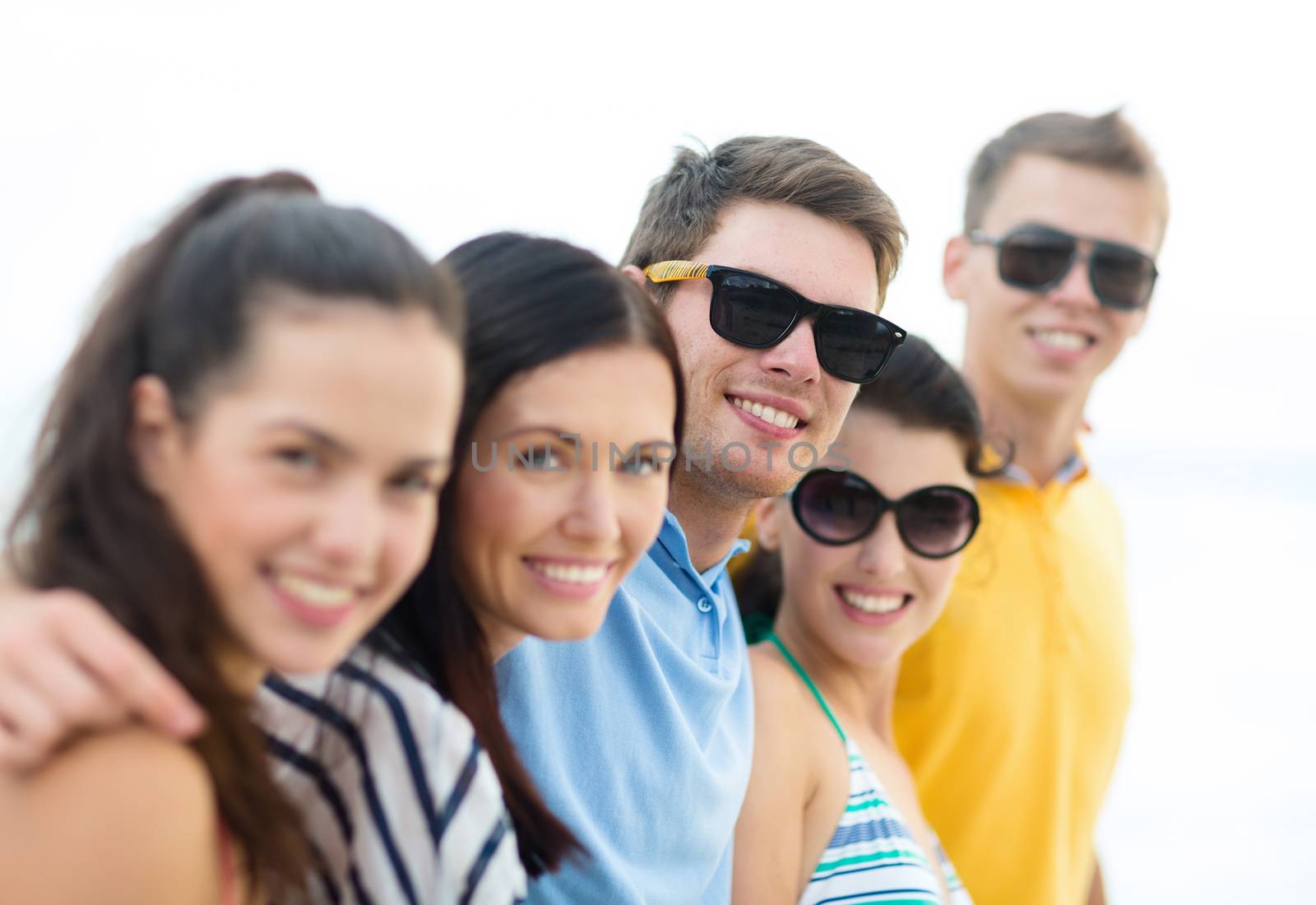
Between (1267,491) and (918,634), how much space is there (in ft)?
62.0

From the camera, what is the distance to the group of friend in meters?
1.35

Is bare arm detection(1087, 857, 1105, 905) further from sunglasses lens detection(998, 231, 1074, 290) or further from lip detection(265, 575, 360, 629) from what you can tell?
lip detection(265, 575, 360, 629)

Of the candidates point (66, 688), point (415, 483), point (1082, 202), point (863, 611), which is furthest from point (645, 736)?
point (1082, 202)

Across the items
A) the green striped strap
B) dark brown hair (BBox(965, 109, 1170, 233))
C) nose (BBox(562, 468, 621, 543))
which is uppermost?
dark brown hair (BBox(965, 109, 1170, 233))

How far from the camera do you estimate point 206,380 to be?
1368 millimetres

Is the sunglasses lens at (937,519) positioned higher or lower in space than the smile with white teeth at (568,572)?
higher

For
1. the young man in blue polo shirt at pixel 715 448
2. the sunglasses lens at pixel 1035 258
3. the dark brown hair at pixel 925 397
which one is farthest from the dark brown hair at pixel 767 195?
the sunglasses lens at pixel 1035 258

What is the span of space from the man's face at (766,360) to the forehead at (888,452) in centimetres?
30

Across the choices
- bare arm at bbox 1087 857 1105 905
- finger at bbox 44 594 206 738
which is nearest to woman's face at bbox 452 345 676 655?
finger at bbox 44 594 206 738

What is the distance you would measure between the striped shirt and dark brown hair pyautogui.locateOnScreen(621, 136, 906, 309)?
4.79ft

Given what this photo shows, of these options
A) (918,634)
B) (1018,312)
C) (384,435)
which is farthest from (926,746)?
(384,435)

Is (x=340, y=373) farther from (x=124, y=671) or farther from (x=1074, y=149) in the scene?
(x=1074, y=149)

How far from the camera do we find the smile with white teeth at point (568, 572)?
5.92 feet

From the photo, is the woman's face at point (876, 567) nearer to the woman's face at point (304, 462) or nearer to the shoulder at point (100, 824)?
the woman's face at point (304, 462)
